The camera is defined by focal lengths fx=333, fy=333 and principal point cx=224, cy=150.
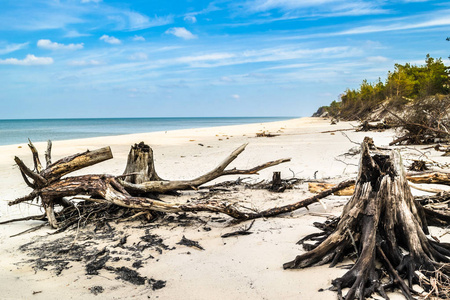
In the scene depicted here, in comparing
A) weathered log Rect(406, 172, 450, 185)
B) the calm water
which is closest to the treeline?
the calm water

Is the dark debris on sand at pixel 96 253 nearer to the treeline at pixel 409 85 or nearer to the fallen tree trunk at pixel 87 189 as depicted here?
the fallen tree trunk at pixel 87 189

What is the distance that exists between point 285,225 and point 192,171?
4396 millimetres

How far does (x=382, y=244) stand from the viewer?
9.45 feet

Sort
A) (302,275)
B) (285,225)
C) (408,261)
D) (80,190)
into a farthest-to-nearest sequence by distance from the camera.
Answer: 1. (80,190)
2. (285,225)
3. (302,275)
4. (408,261)

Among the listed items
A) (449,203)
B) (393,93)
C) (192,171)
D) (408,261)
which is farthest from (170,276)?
(393,93)

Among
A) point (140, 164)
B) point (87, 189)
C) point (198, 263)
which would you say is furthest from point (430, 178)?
point (87, 189)

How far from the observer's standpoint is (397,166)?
10.0 ft

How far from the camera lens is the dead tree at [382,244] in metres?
2.54

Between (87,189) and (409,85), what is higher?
(409,85)

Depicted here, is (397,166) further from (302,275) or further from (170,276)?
(170,276)

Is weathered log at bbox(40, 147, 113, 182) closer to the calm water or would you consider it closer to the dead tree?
the dead tree

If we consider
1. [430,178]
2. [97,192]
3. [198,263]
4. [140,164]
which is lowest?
[198,263]

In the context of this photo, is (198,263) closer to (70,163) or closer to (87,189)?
(87,189)

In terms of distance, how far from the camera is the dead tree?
2.54m
